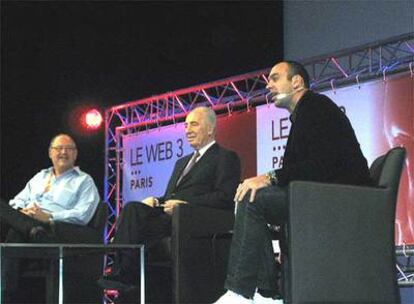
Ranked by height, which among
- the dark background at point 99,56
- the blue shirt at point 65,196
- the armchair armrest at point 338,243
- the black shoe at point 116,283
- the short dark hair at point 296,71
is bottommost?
the black shoe at point 116,283

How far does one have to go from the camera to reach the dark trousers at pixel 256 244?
9.29 feet

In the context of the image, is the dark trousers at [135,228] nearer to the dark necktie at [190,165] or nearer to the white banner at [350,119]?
the dark necktie at [190,165]

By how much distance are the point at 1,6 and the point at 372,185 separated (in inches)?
174

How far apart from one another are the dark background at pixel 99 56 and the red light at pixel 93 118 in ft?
0.86

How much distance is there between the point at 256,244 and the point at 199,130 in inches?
60.3

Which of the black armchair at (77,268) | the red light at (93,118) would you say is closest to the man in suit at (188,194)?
the black armchair at (77,268)

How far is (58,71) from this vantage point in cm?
673

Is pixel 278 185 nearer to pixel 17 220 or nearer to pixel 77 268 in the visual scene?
pixel 17 220

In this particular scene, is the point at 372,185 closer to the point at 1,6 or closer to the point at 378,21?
the point at 378,21

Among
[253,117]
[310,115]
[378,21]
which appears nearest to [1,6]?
[253,117]

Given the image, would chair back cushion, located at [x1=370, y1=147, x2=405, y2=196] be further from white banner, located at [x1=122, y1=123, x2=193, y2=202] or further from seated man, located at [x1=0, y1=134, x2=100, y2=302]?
white banner, located at [x1=122, y1=123, x2=193, y2=202]

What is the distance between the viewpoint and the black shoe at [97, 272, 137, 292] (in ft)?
12.2

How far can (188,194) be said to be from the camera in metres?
4.11

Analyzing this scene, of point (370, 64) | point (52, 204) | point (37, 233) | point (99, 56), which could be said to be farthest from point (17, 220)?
point (99, 56)
